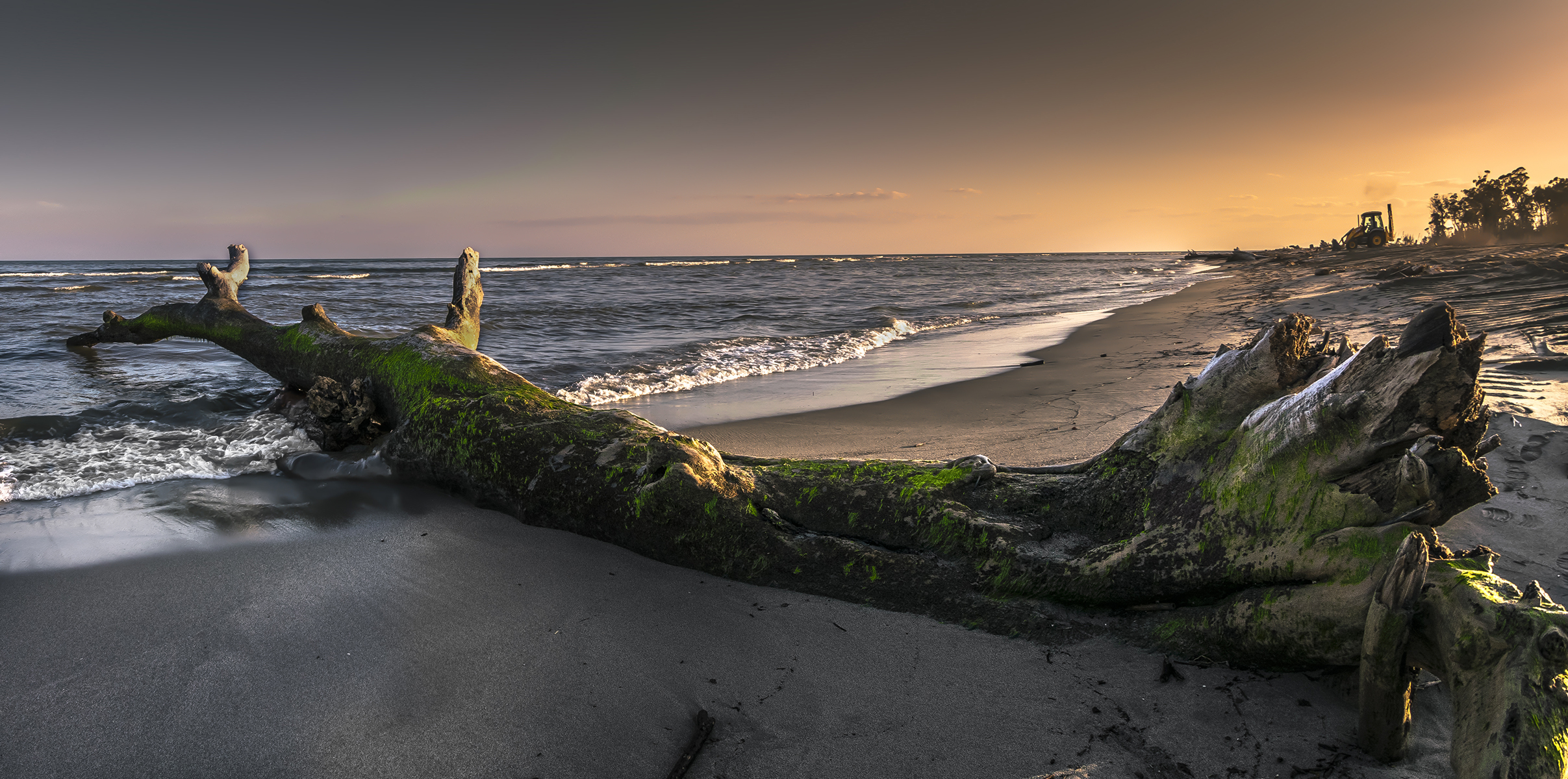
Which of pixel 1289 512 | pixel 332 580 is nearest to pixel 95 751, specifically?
pixel 332 580

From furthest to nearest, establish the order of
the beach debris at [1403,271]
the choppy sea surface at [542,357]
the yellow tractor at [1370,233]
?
1. the yellow tractor at [1370,233]
2. the beach debris at [1403,271]
3. the choppy sea surface at [542,357]

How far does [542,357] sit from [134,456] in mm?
6001

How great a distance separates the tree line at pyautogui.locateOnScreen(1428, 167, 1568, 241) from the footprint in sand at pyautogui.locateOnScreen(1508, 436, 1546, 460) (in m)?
62.5

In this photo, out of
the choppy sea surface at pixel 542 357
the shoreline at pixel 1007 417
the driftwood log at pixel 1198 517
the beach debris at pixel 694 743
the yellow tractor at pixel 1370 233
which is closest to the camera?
the driftwood log at pixel 1198 517

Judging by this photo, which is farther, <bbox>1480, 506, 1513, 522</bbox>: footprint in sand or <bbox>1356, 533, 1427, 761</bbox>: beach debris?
<bbox>1480, 506, 1513, 522</bbox>: footprint in sand

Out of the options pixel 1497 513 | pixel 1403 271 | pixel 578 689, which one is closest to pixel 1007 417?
pixel 1497 513

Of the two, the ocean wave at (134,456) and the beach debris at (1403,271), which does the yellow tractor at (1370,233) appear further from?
the ocean wave at (134,456)

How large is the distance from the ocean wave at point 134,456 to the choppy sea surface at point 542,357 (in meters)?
0.01

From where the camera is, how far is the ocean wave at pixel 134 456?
4344 mm

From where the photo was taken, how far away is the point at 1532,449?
3.66 metres

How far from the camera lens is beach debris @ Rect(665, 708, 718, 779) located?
200 centimetres

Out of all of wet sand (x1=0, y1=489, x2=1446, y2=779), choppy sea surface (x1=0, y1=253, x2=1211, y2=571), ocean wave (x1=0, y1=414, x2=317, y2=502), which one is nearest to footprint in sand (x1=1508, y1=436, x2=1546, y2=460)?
wet sand (x1=0, y1=489, x2=1446, y2=779)

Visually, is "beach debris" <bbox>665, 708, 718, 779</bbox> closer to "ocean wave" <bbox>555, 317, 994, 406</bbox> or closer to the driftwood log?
the driftwood log

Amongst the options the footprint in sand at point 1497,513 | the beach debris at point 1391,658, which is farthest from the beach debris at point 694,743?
the footprint in sand at point 1497,513
